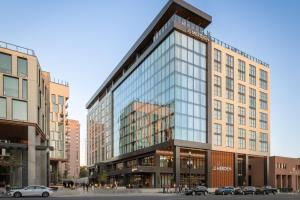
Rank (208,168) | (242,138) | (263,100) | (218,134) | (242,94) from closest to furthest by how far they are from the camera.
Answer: (208,168) → (218,134) → (242,138) → (242,94) → (263,100)

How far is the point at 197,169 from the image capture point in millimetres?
88438

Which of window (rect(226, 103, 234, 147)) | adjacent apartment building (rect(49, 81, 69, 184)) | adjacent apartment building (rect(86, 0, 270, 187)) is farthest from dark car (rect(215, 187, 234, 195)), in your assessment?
adjacent apartment building (rect(49, 81, 69, 184))

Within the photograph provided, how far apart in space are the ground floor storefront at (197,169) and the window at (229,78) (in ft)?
44.1

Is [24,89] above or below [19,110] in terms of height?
A: above

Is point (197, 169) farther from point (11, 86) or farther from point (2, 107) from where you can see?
point (2, 107)

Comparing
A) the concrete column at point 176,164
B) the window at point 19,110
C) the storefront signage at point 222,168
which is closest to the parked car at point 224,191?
the concrete column at point 176,164

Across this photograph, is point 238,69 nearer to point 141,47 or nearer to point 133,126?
point 141,47

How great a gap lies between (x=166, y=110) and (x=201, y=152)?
46.5 feet

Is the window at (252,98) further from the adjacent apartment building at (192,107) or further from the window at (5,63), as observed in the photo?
the window at (5,63)

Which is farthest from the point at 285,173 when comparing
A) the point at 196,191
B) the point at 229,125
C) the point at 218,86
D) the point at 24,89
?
the point at 24,89

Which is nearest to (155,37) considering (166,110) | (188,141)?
(166,110)

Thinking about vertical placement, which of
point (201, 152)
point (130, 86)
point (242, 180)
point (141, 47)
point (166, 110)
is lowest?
point (242, 180)

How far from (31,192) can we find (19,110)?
19.5 m

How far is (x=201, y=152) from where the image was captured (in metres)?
88.8
